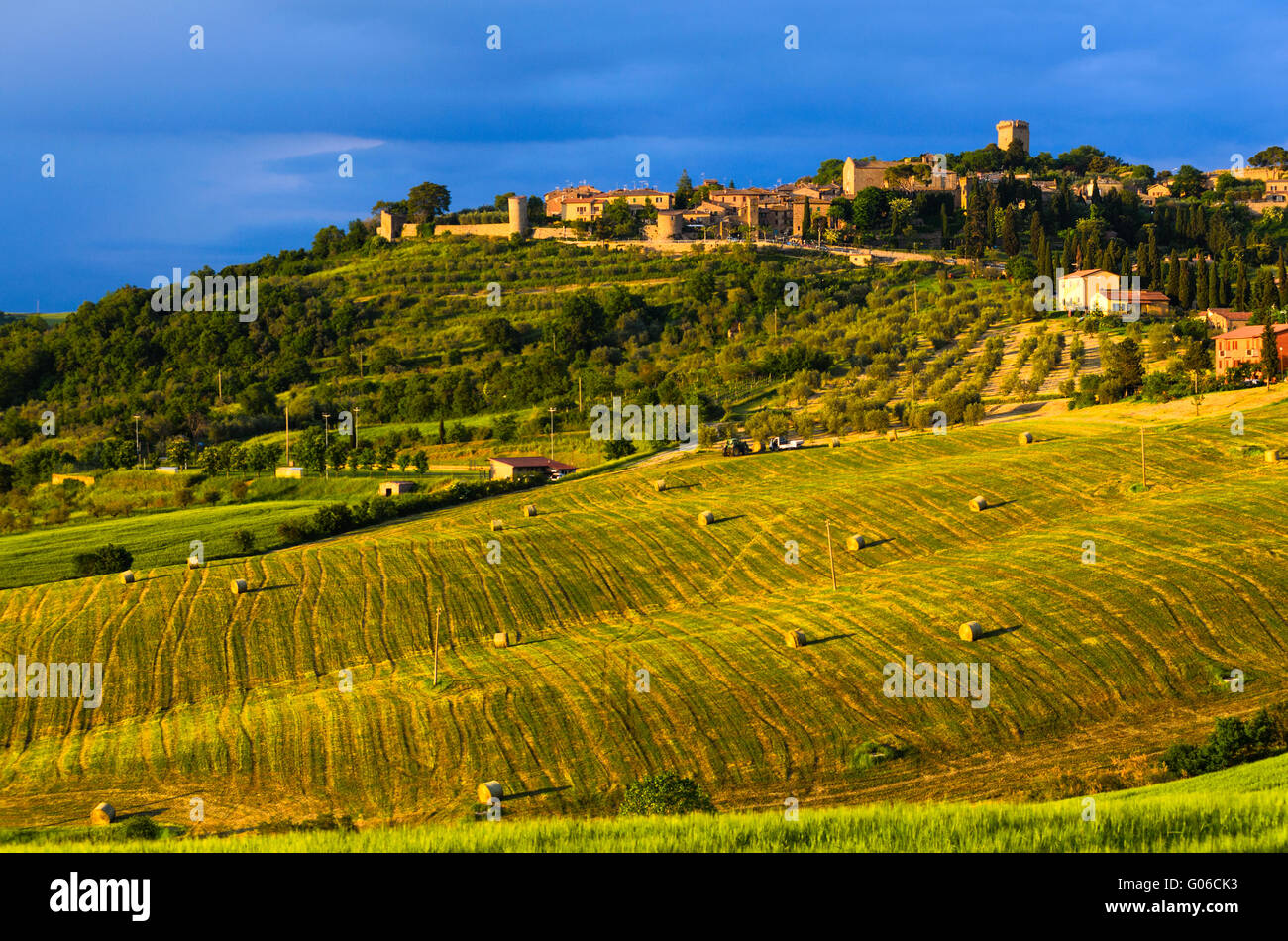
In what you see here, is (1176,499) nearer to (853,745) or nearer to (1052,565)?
(1052,565)

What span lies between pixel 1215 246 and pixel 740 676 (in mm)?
123974

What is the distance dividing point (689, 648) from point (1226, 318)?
250 feet

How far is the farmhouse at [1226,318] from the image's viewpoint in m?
96.5

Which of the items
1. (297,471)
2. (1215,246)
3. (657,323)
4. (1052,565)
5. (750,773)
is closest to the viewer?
(750,773)

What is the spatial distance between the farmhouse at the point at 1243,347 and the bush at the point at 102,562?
65.4m

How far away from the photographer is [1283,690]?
35094mm

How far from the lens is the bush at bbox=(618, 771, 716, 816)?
25812mm

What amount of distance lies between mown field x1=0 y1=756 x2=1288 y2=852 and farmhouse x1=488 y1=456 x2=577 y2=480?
58.0 metres

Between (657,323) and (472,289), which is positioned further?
(472,289)

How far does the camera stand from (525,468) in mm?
75750

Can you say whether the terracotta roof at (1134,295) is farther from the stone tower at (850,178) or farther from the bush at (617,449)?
the stone tower at (850,178)

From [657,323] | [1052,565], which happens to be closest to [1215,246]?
[657,323]

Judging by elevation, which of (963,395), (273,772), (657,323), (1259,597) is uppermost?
(657,323)

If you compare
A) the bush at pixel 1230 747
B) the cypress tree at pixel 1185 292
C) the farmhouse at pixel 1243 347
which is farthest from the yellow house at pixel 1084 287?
the bush at pixel 1230 747
